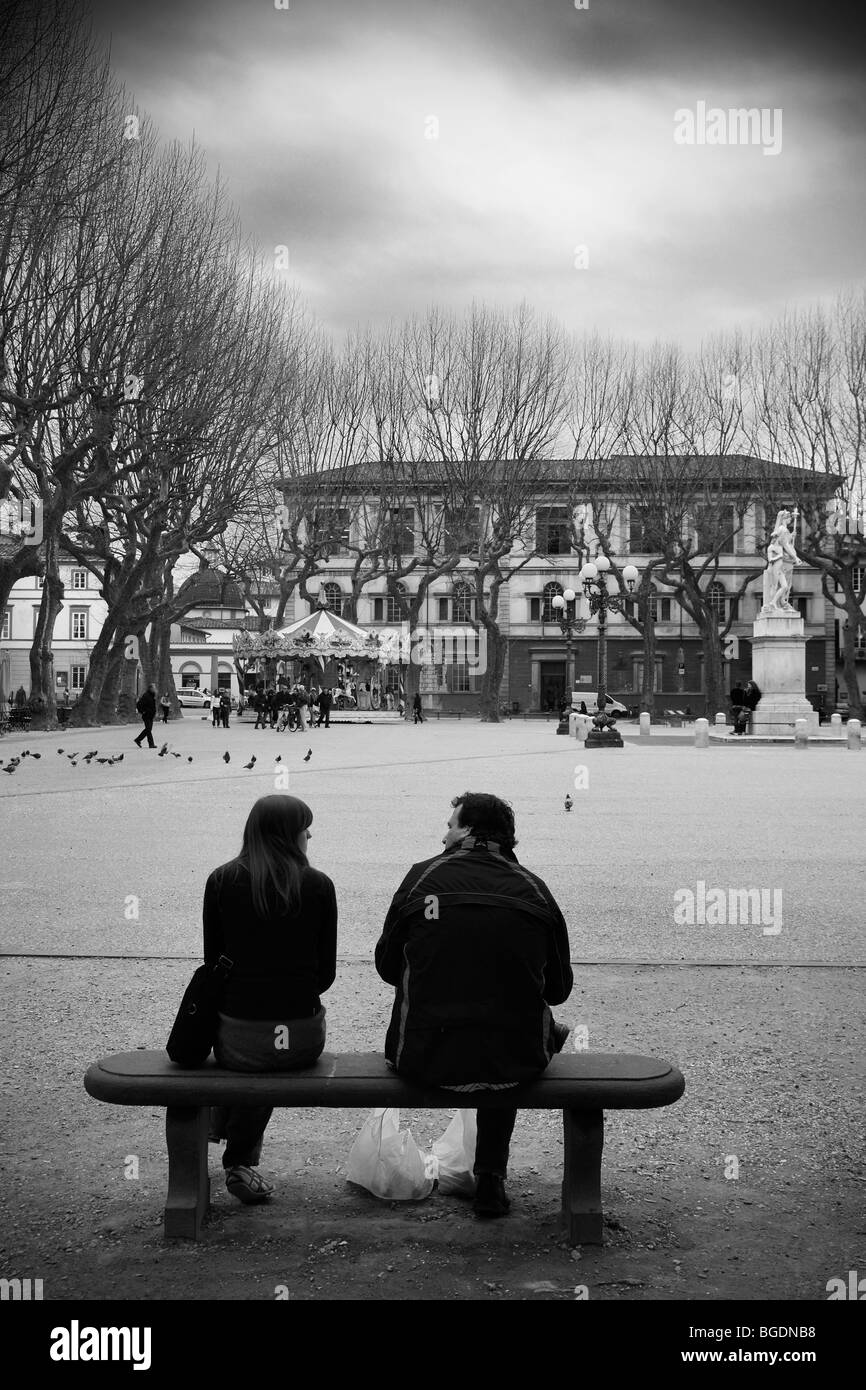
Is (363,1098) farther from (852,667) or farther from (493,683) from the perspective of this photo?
(852,667)

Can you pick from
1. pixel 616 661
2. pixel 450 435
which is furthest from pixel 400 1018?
pixel 616 661

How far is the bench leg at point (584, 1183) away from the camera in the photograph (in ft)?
13.1

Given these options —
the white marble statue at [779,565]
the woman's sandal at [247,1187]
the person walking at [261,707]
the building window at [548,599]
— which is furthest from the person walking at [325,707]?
the woman's sandal at [247,1187]

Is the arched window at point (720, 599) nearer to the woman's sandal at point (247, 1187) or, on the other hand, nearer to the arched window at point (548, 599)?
the arched window at point (548, 599)

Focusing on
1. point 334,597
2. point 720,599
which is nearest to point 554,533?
point 720,599

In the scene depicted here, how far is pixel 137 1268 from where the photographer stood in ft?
12.5

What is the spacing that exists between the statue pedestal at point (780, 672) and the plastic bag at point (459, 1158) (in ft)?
112

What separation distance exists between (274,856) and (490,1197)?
1301 mm

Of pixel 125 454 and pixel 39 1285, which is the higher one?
pixel 125 454

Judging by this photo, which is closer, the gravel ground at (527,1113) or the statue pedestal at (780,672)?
the gravel ground at (527,1113)

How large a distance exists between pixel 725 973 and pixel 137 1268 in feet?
14.9

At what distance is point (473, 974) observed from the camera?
405 centimetres
